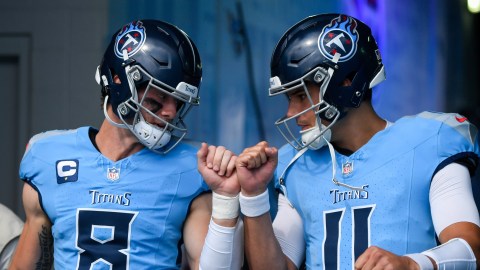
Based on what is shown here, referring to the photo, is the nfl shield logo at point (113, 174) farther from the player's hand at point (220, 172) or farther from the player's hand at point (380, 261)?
the player's hand at point (380, 261)

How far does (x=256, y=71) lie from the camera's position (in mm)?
5180

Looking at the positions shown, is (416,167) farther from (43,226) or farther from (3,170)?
(3,170)

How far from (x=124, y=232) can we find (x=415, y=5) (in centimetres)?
438

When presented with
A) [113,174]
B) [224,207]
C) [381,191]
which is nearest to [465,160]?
[381,191]

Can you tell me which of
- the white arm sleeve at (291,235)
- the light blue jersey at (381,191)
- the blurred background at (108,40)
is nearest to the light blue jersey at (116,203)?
the white arm sleeve at (291,235)

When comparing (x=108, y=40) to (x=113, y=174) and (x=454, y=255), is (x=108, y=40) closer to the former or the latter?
(x=113, y=174)

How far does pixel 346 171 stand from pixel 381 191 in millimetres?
146

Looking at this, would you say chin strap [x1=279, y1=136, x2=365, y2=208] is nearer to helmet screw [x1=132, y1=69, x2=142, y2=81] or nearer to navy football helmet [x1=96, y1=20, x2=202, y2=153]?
navy football helmet [x1=96, y1=20, x2=202, y2=153]

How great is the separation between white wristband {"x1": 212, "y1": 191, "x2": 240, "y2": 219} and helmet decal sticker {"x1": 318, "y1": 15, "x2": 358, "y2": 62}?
528 millimetres

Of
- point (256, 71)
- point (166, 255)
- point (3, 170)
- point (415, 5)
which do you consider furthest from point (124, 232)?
point (415, 5)

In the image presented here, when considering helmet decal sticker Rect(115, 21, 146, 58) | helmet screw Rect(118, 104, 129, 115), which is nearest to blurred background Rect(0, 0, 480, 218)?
helmet decal sticker Rect(115, 21, 146, 58)

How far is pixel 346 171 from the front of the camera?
3105 mm

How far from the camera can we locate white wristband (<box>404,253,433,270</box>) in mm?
2668

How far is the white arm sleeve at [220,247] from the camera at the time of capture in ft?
9.75
